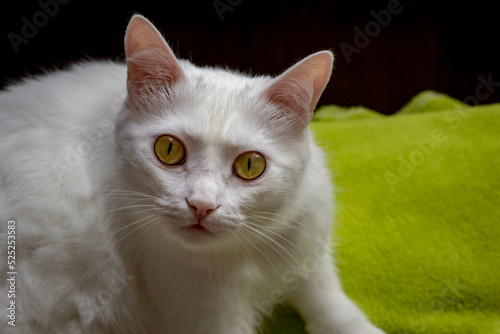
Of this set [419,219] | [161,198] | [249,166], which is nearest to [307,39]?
[419,219]

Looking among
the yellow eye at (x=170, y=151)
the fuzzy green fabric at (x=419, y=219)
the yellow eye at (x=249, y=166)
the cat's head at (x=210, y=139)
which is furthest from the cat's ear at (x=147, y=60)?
the fuzzy green fabric at (x=419, y=219)

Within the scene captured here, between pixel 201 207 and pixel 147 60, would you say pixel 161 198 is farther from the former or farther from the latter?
pixel 147 60

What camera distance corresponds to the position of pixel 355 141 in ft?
6.08

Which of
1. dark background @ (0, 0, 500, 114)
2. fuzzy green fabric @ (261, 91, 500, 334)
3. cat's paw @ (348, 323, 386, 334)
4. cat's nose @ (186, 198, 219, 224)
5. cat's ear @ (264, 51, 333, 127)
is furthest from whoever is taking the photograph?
dark background @ (0, 0, 500, 114)

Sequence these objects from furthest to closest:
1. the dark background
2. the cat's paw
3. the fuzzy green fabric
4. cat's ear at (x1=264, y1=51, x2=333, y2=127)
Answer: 1. the dark background
2. the fuzzy green fabric
3. the cat's paw
4. cat's ear at (x1=264, y1=51, x2=333, y2=127)

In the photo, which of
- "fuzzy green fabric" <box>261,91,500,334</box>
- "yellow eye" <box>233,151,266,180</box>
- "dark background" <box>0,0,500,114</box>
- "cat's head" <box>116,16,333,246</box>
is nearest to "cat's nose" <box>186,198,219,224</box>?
"cat's head" <box>116,16,333,246</box>

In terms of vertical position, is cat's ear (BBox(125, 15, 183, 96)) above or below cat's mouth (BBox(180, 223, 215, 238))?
above

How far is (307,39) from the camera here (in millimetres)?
2150

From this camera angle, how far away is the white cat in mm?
1008

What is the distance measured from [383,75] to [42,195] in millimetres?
1697

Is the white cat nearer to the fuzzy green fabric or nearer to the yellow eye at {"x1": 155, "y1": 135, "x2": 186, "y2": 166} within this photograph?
the yellow eye at {"x1": 155, "y1": 135, "x2": 186, "y2": 166}

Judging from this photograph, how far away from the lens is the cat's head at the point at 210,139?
38.3 inches

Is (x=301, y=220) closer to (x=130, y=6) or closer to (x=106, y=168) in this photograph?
(x=106, y=168)

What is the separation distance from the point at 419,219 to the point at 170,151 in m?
1.00
